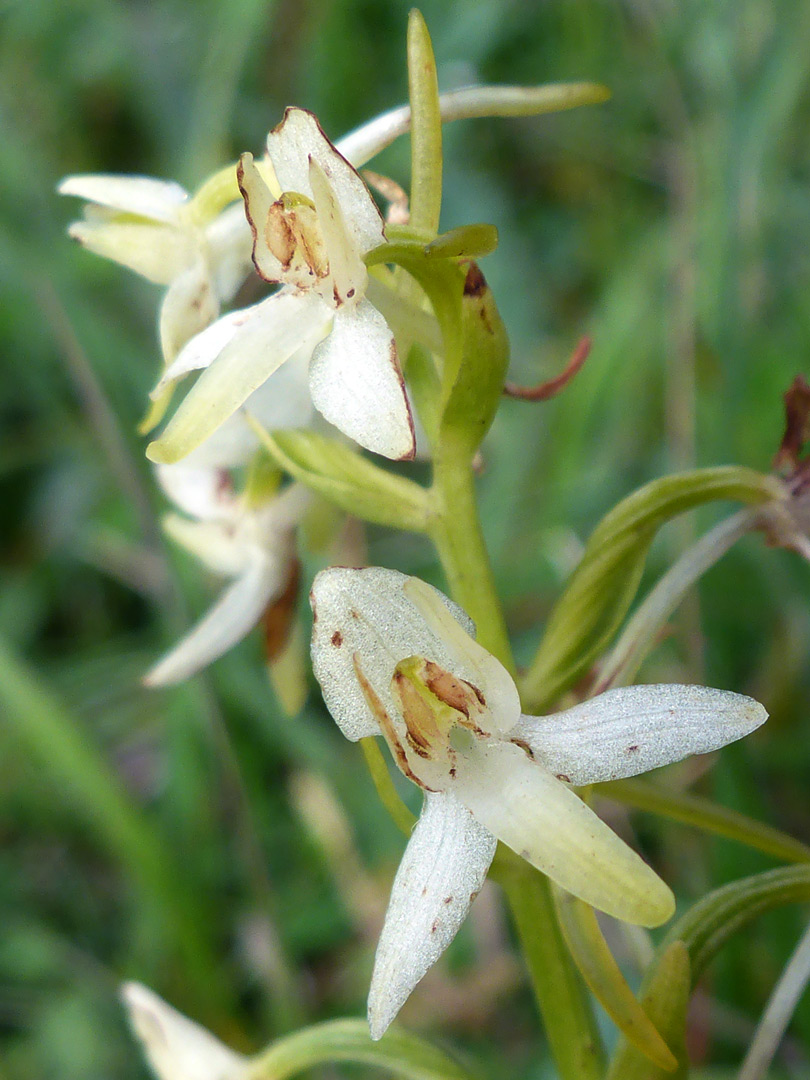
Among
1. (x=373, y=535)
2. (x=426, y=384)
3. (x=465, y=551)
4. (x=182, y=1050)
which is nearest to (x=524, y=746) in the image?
(x=465, y=551)

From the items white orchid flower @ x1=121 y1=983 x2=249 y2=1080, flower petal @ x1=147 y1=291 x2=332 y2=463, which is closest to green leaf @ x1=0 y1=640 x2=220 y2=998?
white orchid flower @ x1=121 y1=983 x2=249 y2=1080

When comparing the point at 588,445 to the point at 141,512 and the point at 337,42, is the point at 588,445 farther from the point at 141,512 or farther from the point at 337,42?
the point at 337,42

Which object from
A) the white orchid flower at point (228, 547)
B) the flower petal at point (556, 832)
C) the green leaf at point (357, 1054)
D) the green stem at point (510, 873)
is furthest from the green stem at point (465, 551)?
the green leaf at point (357, 1054)

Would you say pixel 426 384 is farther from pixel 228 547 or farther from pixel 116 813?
pixel 116 813

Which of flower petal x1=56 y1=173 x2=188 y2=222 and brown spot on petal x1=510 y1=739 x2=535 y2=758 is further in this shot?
flower petal x1=56 y1=173 x2=188 y2=222

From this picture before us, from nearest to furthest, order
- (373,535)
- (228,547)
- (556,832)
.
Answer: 1. (556,832)
2. (228,547)
3. (373,535)

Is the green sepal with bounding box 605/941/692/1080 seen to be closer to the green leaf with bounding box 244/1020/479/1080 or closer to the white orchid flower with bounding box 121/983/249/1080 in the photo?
the green leaf with bounding box 244/1020/479/1080

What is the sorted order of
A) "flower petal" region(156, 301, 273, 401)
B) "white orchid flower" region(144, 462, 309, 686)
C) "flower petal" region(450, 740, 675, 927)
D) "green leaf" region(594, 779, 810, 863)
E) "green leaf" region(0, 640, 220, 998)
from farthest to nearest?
1. "green leaf" region(0, 640, 220, 998)
2. "white orchid flower" region(144, 462, 309, 686)
3. "green leaf" region(594, 779, 810, 863)
4. "flower petal" region(156, 301, 273, 401)
5. "flower petal" region(450, 740, 675, 927)
